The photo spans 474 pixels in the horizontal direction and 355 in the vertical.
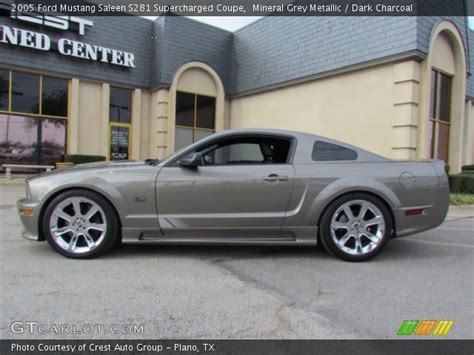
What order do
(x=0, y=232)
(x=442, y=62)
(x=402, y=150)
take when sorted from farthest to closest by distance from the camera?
(x=442, y=62), (x=402, y=150), (x=0, y=232)

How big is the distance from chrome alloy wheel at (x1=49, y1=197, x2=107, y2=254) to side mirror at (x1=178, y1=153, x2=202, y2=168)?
Result: 3.39 feet

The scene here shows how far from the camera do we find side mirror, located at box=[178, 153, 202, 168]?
4.20 m

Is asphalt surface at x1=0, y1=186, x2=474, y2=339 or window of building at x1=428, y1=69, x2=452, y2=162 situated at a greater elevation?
window of building at x1=428, y1=69, x2=452, y2=162

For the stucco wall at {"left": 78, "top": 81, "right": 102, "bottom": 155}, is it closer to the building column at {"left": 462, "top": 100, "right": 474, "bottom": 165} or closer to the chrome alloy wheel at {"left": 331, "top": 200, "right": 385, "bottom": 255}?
the chrome alloy wheel at {"left": 331, "top": 200, "right": 385, "bottom": 255}

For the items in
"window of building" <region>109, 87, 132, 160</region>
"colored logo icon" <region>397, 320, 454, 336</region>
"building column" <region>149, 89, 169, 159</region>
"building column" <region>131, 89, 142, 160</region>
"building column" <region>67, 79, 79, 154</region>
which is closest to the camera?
"colored logo icon" <region>397, 320, 454, 336</region>

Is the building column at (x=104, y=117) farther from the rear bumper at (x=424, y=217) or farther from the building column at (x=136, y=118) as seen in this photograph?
the rear bumper at (x=424, y=217)

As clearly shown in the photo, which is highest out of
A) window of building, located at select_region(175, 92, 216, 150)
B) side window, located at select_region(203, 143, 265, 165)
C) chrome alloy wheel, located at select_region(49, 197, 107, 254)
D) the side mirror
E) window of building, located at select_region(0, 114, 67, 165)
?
window of building, located at select_region(175, 92, 216, 150)

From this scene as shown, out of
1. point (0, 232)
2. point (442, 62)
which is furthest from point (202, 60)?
point (0, 232)

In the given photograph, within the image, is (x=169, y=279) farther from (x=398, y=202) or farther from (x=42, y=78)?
(x=42, y=78)

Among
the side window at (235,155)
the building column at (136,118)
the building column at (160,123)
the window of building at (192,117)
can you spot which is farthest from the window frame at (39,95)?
the side window at (235,155)

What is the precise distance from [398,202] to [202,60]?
14.0 meters

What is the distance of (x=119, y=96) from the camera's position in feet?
53.1

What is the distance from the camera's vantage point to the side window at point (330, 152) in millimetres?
4504
